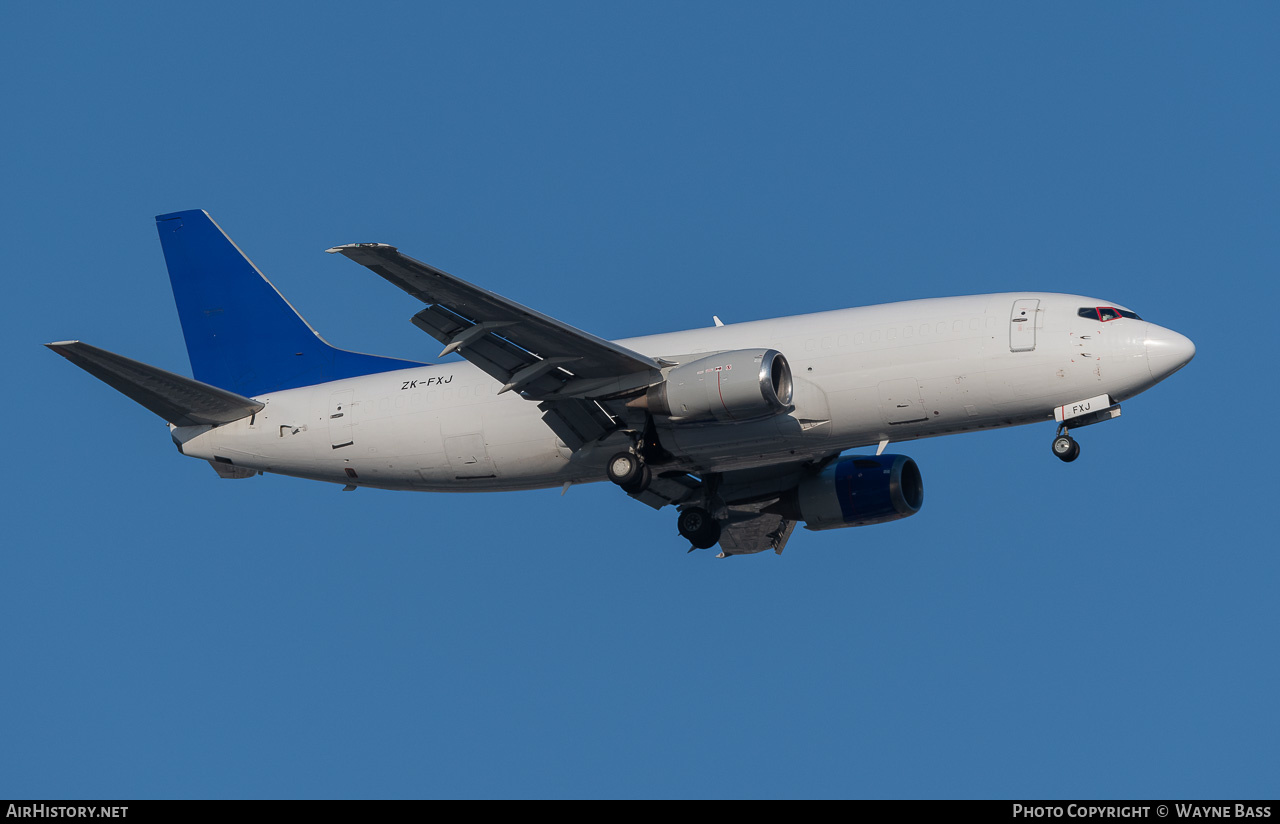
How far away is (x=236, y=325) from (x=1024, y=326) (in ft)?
68.6

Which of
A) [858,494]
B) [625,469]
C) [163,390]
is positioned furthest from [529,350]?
[858,494]

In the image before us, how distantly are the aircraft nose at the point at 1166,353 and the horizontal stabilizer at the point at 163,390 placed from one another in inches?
835

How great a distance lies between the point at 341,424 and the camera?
36344mm

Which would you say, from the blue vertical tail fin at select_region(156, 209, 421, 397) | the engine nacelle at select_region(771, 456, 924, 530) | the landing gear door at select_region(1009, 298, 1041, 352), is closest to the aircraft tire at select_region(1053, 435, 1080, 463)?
the landing gear door at select_region(1009, 298, 1041, 352)

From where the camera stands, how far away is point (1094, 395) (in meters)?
31.2

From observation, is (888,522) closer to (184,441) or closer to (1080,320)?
(1080,320)

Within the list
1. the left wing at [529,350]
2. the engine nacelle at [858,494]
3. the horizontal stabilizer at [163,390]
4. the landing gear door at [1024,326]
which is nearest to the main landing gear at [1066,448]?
the landing gear door at [1024,326]

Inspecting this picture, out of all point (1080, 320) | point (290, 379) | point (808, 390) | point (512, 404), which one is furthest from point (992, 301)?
point (290, 379)

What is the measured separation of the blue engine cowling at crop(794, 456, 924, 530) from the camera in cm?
3819

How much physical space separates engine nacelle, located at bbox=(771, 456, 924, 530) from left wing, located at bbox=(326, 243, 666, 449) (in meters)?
7.02

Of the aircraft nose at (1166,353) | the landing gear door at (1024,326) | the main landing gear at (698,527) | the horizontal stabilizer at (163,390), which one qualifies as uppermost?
the horizontal stabilizer at (163,390)

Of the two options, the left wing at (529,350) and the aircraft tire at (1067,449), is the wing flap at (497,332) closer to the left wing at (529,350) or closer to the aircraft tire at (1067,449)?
the left wing at (529,350)

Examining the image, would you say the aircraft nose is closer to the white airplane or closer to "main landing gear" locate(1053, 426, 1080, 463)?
the white airplane

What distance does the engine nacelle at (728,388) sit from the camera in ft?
103
